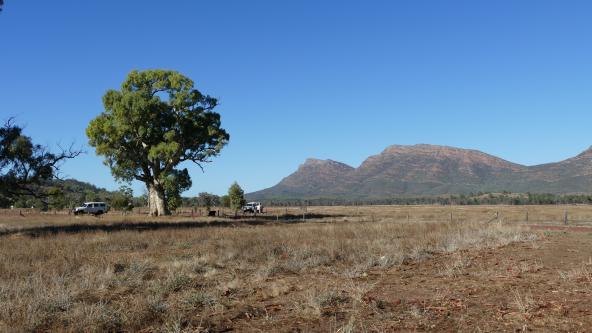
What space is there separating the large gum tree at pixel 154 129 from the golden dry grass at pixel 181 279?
2326cm

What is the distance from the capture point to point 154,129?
1774 inches

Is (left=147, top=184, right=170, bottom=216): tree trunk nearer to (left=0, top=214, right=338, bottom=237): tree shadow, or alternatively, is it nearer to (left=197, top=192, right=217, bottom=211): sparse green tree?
(left=0, top=214, right=338, bottom=237): tree shadow

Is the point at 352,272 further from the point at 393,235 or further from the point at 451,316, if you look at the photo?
the point at 393,235

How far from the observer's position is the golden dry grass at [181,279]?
8.12m

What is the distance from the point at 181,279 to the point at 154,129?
35.8 m

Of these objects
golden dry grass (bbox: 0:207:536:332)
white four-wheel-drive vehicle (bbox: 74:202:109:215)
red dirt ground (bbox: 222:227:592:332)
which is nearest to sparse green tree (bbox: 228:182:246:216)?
white four-wheel-drive vehicle (bbox: 74:202:109:215)

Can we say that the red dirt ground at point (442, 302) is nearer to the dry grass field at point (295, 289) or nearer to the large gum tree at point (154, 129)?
the dry grass field at point (295, 289)

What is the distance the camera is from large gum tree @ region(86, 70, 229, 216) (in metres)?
44.1

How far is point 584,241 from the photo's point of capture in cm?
2091

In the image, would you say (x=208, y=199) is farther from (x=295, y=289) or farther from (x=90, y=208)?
(x=295, y=289)

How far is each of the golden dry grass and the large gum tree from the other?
23.3 m

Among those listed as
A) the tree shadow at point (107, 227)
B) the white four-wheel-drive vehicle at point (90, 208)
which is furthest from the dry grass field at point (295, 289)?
the white four-wheel-drive vehicle at point (90, 208)

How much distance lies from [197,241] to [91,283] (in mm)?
11263

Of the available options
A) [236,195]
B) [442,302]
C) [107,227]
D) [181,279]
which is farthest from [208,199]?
[442,302]
